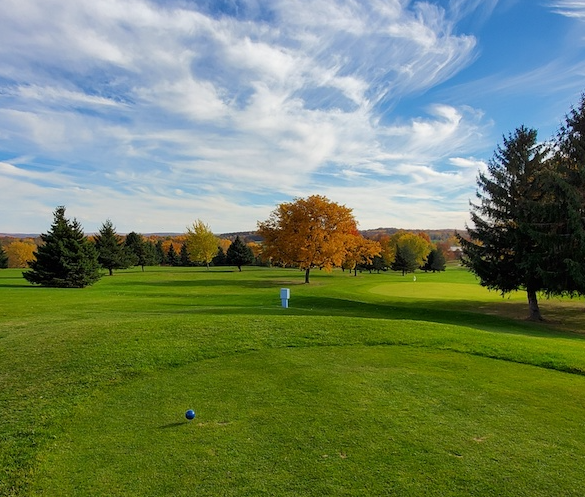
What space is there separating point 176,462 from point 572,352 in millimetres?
10172

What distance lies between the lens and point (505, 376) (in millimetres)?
7617

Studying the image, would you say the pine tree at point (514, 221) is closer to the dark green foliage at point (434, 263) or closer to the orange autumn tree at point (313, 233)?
the orange autumn tree at point (313, 233)

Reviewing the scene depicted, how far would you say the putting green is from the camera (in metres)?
4.05

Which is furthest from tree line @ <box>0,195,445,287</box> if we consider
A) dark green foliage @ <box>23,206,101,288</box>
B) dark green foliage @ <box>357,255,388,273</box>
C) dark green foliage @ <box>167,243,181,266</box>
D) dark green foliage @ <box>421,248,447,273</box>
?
dark green foliage @ <box>421,248,447,273</box>

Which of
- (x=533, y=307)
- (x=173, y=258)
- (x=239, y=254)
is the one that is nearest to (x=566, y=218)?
(x=533, y=307)

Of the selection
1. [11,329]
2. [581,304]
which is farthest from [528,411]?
[581,304]

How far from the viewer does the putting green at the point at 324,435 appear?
405 centimetres

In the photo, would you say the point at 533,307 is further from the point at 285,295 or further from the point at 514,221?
the point at 285,295

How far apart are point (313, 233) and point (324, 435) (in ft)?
116

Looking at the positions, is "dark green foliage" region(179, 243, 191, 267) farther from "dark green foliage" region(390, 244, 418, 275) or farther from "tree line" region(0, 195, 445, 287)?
"dark green foliage" region(390, 244, 418, 275)

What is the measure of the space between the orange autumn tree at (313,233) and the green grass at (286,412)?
2822 centimetres

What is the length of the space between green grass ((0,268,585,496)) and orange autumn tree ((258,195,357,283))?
2822 centimetres

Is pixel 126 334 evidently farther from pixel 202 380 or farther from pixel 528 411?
pixel 528 411

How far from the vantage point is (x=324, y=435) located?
5.00 metres
